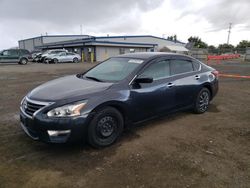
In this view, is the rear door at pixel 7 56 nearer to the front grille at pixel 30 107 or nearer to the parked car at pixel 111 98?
the parked car at pixel 111 98

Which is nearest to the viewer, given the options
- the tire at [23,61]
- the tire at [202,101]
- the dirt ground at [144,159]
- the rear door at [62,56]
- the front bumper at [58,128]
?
the dirt ground at [144,159]

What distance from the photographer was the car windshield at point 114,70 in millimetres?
4523

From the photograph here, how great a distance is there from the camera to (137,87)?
4.38 m

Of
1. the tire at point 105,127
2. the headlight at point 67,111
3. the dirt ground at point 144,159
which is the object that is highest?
the headlight at point 67,111

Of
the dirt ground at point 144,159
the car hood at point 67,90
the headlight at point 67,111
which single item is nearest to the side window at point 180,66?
the dirt ground at point 144,159

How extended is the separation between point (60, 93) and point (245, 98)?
20.8 feet

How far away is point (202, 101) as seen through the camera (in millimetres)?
5965

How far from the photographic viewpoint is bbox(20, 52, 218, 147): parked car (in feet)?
11.8

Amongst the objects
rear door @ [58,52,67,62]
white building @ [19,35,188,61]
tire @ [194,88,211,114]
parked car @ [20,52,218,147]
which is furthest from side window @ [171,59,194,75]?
white building @ [19,35,188,61]

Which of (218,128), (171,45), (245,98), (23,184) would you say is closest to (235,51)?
(171,45)

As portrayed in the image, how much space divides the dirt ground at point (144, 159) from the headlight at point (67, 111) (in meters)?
0.71

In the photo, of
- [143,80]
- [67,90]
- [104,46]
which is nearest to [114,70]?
[143,80]

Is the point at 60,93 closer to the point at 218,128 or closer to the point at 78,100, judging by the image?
the point at 78,100

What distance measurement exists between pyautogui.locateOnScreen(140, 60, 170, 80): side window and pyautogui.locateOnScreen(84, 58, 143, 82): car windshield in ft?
0.76
